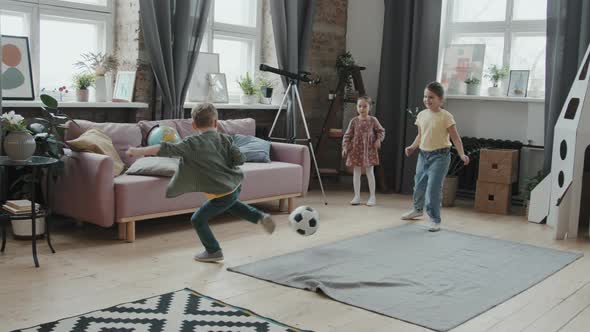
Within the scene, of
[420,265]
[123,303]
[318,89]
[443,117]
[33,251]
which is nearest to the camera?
[123,303]

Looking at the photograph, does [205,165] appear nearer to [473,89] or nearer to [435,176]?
[435,176]

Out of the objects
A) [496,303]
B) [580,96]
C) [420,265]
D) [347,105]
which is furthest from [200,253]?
[347,105]

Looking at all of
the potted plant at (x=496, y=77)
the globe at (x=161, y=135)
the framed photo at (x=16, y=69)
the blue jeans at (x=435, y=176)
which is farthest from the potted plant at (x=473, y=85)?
the framed photo at (x=16, y=69)

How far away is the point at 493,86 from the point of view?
6.62 m

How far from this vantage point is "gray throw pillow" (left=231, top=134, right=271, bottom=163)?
554cm

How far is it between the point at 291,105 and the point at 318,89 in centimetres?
74

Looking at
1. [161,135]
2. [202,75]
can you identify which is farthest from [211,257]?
[202,75]

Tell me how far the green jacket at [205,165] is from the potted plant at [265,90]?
2.94 metres

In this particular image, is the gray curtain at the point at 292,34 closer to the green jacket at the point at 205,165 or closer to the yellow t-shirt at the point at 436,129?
the yellow t-shirt at the point at 436,129

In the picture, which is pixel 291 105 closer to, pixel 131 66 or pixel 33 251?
pixel 131 66

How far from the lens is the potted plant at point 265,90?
22.0ft

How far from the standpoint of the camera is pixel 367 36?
291 inches

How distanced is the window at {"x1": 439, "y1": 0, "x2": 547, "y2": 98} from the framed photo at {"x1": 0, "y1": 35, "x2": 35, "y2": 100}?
4.18 meters

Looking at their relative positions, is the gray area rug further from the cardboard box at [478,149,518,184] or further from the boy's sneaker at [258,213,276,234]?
the cardboard box at [478,149,518,184]
